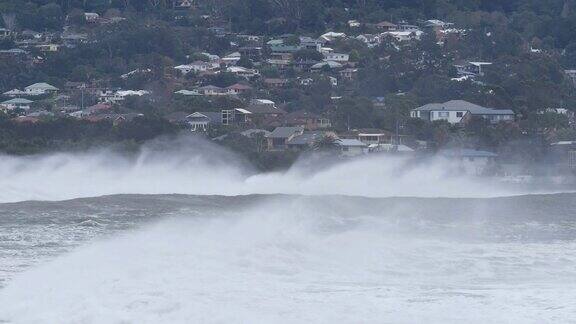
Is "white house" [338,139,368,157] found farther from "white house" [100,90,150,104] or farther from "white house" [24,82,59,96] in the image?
"white house" [24,82,59,96]

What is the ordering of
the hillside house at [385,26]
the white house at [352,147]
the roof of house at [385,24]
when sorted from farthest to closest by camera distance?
the roof of house at [385,24]
the hillside house at [385,26]
the white house at [352,147]

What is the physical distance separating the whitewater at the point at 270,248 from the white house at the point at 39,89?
65.7 feet

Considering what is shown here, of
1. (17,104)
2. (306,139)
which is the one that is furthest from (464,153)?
(17,104)

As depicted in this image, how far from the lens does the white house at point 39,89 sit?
5722 centimetres

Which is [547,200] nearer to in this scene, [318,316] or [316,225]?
[316,225]

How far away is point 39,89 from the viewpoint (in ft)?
190

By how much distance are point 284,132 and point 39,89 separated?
15443mm

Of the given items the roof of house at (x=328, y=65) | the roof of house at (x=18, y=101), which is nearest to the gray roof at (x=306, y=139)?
the roof of house at (x=18, y=101)

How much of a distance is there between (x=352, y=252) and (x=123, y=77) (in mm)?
35322

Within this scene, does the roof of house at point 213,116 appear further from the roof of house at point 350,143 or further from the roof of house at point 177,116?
the roof of house at point 350,143

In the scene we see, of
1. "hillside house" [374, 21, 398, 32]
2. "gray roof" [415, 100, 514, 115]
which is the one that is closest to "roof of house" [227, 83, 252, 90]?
"gray roof" [415, 100, 514, 115]

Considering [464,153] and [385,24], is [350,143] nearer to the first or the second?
[464,153]

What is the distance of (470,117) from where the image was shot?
1873 inches

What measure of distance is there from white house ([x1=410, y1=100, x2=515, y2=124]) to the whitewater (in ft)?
34.9
